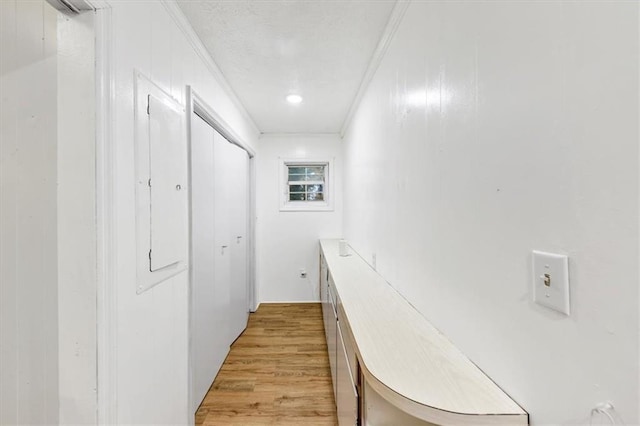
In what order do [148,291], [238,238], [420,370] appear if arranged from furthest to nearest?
1. [238,238]
2. [148,291]
3. [420,370]

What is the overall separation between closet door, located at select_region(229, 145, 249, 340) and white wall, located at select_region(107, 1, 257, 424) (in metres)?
1.17

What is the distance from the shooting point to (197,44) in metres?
1.83

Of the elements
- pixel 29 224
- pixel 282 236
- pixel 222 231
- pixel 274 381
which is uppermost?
pixel 29 224

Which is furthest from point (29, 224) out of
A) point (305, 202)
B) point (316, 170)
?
point (316, 170)

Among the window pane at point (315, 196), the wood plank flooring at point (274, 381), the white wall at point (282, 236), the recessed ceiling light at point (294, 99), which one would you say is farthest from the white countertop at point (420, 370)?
the window pane at point (315, 196)

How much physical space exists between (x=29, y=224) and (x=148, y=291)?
49cm

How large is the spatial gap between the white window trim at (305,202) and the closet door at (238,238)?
795 millimetres

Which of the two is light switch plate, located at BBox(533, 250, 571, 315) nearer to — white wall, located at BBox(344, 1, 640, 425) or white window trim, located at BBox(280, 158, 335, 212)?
white wall, located at BBox(344, 1, 640, 425)

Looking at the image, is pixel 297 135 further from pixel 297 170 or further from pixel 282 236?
pixel 282 236

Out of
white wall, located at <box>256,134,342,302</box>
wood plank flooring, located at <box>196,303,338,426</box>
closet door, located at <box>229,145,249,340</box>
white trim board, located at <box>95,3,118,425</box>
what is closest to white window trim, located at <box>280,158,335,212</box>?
white wall, located at <box>256,134,342,302</box>

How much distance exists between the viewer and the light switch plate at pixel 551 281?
1.87 ft

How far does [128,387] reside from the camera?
114cm

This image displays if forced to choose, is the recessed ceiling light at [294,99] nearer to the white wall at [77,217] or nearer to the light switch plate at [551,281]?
the white wall at [77,217]

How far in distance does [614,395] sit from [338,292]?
1.25m
